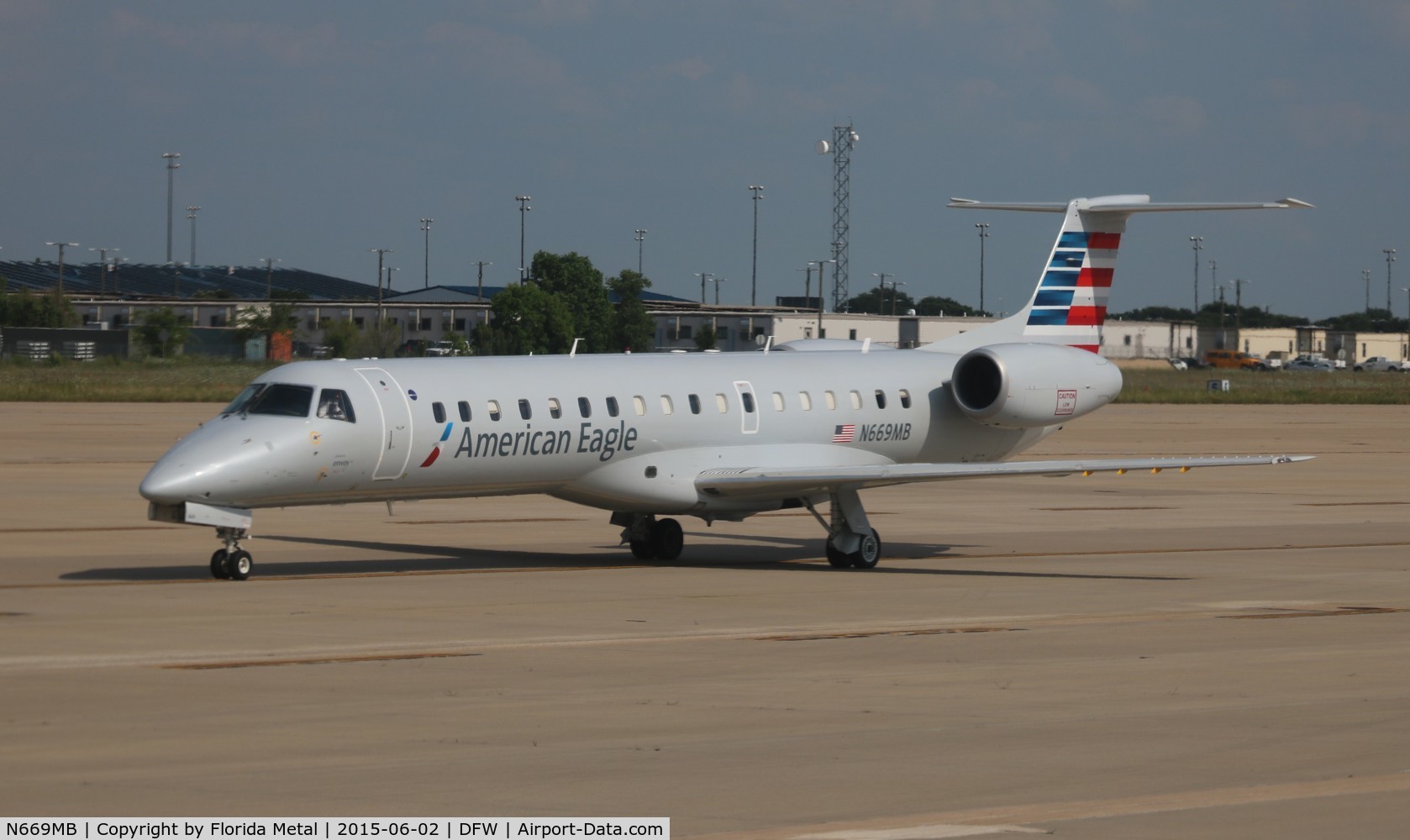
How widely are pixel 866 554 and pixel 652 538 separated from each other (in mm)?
2859

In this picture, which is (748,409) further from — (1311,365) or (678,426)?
(1311,365)

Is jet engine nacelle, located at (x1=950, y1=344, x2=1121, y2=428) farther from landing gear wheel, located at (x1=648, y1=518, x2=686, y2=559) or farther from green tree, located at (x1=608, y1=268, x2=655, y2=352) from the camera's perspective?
green tree, located at (x1=608, y1=268, x2=655, y2=352)

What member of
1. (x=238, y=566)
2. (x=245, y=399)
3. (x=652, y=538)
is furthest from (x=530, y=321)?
(x=238, y=566)

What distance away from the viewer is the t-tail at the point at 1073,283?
2894 cm

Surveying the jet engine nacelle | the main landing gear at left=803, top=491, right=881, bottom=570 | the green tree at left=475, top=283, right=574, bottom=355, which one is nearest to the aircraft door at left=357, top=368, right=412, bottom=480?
the main landing gear at left=803, top=491, right=881, bottom=570

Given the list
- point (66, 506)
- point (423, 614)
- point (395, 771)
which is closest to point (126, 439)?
point (66, 506)

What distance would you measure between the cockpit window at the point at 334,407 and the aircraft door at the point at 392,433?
1.20ft

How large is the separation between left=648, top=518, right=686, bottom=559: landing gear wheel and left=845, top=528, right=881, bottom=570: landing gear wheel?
235cm

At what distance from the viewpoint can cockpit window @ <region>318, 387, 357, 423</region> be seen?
70.3ft

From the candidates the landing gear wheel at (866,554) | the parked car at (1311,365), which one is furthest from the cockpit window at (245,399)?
the parked car at (1311,365)

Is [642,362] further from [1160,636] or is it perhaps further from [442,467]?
[1160,636]

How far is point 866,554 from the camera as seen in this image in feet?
79.8

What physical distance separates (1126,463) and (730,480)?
4885mm

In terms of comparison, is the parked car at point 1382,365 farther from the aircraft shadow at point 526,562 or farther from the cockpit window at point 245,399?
the cockpit window at point 245,399
